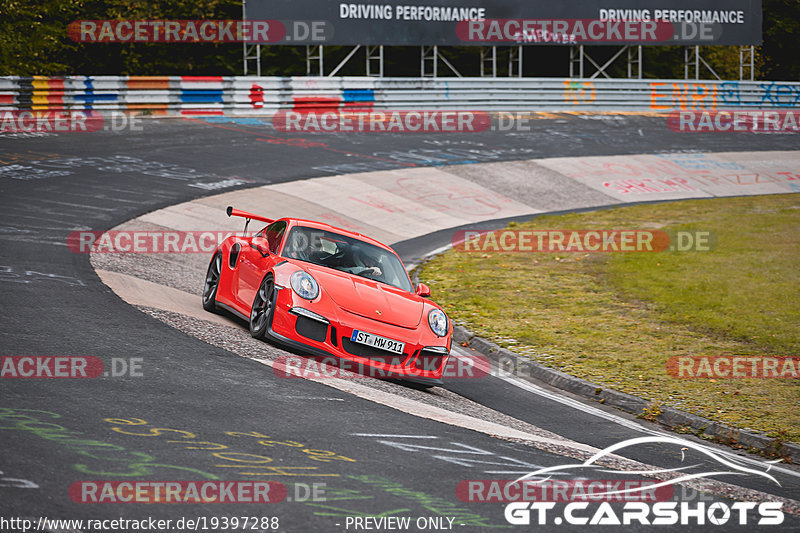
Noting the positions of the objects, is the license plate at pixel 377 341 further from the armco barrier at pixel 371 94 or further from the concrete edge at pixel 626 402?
the armco barrier at pixel 371 94

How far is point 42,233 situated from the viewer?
13.2 meters

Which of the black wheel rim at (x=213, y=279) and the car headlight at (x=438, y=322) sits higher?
the black wheel rim at (x=213, y=279)

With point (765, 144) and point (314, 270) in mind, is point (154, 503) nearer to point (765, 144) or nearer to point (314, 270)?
point (314, 270)

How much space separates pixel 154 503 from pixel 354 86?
26.8m

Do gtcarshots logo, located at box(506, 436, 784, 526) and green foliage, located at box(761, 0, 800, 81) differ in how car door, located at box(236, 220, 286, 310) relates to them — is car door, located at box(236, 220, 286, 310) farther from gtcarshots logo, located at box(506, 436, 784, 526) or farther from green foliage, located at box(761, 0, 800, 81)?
green foliage, located at box(761, 0, 800, 81)

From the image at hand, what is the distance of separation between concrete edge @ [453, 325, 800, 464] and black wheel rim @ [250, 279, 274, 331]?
297cm

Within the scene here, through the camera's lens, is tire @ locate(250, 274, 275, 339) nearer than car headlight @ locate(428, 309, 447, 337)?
Yes

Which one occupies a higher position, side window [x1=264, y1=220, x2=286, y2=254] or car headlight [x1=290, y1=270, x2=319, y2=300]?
side window [x1=264, y1=220, x2=286, y2=254]

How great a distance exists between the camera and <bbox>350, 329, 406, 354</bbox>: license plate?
8445 mm

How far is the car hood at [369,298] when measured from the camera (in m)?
8.66

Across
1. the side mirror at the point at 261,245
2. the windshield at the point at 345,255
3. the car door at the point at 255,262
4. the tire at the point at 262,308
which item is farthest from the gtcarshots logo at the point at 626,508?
the side mirror at the point at 261,245

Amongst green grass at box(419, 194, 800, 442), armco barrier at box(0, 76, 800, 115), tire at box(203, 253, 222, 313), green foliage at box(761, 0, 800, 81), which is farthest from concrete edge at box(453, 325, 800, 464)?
green foliage at box(761, 0, 800, 81)

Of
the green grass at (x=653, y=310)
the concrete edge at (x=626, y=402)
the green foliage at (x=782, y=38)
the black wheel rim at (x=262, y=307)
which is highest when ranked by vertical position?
the green foliage at (x=782, y=38)

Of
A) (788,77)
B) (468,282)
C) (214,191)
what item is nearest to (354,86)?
(214,191)
